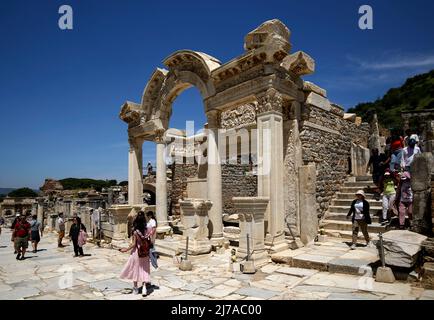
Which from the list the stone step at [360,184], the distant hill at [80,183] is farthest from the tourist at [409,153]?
the distant hill at [80,183]

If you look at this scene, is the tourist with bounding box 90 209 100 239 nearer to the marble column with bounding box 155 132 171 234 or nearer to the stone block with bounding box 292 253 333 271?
the marble column with bounding box 155 132 171 234

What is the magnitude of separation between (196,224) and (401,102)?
60.5 metres

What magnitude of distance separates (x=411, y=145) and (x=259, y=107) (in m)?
4.20

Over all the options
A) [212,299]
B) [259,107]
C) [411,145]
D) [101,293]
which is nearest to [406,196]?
[411,145]

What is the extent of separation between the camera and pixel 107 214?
14422mm

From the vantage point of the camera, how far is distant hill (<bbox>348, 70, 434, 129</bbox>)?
158ft

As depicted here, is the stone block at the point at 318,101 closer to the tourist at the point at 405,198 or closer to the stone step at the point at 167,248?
the tourist at the point at 405,198

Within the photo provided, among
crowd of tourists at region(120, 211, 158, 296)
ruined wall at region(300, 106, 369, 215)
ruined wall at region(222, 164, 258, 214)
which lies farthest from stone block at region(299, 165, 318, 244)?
ruined wall at region(222, 164, 258, 214)

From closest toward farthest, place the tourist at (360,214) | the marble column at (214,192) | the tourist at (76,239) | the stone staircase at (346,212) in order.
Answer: the tourist at (360,214), the stone staircase at (346,212), the marble column at (214,192), the tourist at (76,239)

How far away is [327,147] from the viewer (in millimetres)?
11180

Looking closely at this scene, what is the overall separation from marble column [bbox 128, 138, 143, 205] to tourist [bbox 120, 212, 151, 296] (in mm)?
8460

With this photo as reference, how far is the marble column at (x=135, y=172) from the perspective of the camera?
46.1 feet

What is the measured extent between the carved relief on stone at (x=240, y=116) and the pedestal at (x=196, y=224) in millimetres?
5868
